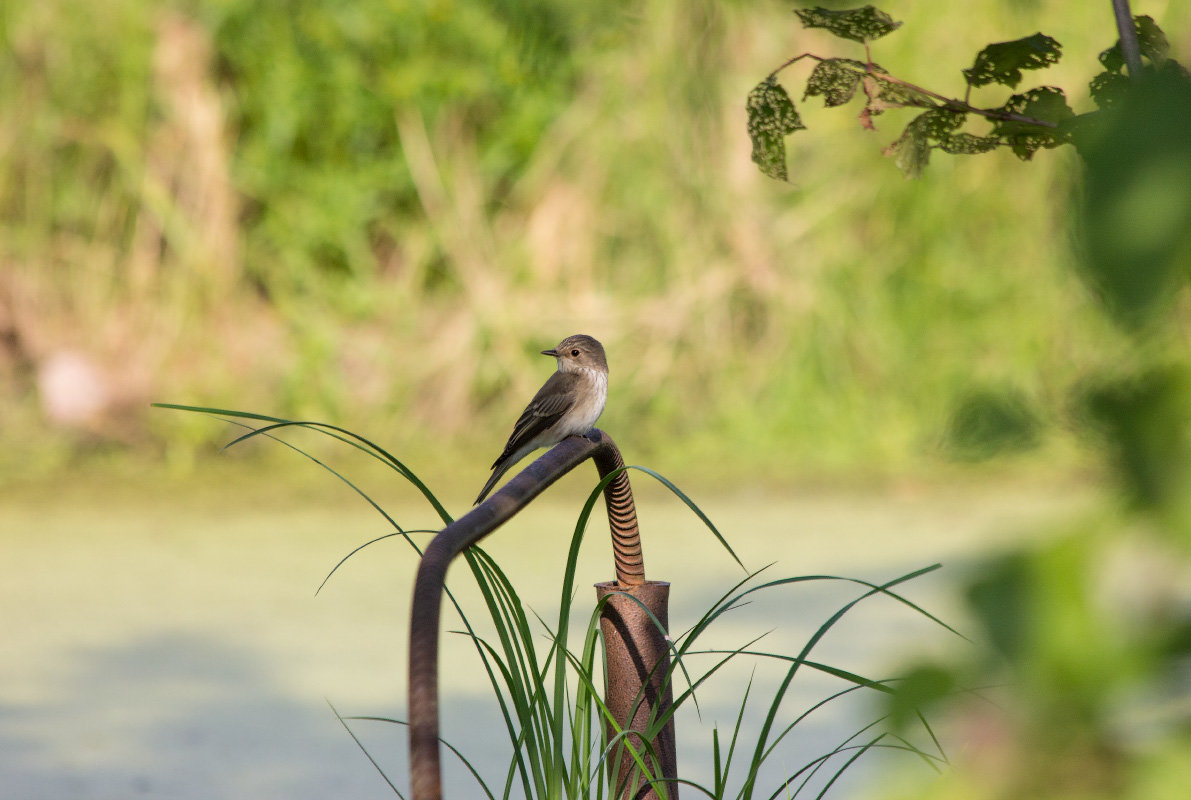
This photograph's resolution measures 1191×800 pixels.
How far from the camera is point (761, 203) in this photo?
492cm

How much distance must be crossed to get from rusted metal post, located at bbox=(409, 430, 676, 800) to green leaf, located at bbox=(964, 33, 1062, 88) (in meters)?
0.39

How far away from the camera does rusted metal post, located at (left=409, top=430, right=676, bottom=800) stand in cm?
55

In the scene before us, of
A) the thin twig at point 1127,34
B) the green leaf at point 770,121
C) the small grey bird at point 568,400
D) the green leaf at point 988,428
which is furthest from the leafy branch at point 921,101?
the small grey bird at point 568,400

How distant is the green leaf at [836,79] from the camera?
86 centimetres

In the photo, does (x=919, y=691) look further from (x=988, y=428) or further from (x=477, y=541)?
(x=477, y=541)

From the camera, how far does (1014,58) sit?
0.83 metres

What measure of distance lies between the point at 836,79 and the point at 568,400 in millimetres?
1286

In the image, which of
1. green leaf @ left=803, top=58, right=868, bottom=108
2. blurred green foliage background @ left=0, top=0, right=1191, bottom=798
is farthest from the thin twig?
blurred green foliage background @ left=0, top=0, right=1191, bottom=798

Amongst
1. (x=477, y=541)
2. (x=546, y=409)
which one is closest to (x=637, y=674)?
(x=477, y=541)

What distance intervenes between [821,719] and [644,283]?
8.01 feet

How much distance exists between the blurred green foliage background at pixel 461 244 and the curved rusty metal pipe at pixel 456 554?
332cm

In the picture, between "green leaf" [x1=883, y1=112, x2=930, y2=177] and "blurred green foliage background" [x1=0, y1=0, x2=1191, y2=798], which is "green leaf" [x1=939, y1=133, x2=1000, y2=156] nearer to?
"green leaf" [x1=883, y1=112, x2=930, y2=177]

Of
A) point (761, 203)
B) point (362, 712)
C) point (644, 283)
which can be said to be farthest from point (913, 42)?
point (362, 712)

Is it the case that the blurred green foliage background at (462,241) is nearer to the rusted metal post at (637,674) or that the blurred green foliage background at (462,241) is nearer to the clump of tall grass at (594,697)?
the clump of tall grass at (594,697)
